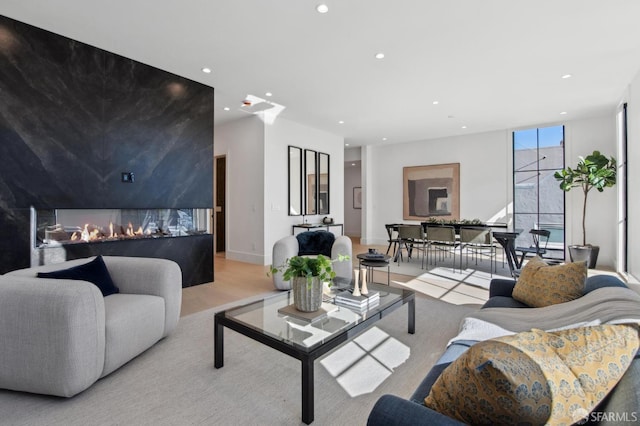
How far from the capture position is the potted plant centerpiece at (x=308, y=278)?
7.38 ft

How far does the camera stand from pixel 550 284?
2184 millimetres

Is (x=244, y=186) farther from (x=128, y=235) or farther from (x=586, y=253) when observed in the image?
(x=586, y=253)

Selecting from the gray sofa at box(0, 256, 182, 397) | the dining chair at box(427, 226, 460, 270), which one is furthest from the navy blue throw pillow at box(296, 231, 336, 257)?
the gray sofa at box(0, 256, 182, 397)

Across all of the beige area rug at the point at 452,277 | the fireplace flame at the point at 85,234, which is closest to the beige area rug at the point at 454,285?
the beige area rug at the point at 452,277

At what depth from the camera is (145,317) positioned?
241 cm

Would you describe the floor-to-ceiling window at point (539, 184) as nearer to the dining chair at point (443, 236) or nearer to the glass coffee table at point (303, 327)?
the dining chair at point (443, 236)

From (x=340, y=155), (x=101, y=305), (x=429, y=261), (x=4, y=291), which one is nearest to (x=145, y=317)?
(x=101, y=305)

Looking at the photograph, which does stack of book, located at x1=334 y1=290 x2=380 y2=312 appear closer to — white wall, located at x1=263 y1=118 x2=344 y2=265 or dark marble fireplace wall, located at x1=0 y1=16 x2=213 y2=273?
dark marble fireplace wall, located at x1=0 y1=16 x2=213 y2=273

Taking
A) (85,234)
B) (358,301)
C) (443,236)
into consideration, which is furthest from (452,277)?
(85,234)

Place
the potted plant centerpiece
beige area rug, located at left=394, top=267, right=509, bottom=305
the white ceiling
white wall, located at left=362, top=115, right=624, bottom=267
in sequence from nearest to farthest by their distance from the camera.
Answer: the potted plant centerpiece
the white ceiling
beige area rug, located at left=394, top=267, right=509, bottom=305
white wall, located at left=362, top=115, right=624, bottom=267

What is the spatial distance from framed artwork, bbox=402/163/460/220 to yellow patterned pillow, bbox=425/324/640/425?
7841 millimetres

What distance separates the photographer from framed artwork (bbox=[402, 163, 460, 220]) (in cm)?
836

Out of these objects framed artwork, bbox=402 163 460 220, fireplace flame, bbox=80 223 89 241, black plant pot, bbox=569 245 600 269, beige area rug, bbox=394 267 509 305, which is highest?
framed artwork, bbox=402 163 460 220

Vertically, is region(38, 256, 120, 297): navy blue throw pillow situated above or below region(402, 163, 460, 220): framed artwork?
below
